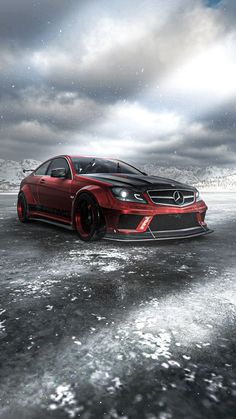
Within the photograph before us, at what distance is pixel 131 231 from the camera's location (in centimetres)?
471

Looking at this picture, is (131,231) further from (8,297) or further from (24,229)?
(24,229)

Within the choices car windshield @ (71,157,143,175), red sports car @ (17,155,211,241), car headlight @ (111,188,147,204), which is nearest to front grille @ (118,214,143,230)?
red sports car @ (17,155,211,241)

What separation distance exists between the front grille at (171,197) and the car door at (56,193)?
1.47 m

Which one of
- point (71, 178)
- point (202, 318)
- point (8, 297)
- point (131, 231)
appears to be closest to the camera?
point (202, 318)

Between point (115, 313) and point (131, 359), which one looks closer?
point (131, 359)

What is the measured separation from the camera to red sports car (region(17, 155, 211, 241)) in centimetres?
473

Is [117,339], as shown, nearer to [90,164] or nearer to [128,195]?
[128,195]

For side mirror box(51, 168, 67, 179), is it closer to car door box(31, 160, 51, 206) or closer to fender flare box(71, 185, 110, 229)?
fender flare box(71, 185, 110, 229)

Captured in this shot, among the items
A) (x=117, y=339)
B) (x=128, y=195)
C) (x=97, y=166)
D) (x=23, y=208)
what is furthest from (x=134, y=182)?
(x=117, y=339)

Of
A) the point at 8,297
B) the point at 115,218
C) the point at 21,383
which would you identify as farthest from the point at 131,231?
the point at 21,383

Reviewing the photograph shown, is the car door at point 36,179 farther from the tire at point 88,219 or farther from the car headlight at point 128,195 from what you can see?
the car headlight at point 128,195

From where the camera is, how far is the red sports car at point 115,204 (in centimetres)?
473

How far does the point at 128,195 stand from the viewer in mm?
4816

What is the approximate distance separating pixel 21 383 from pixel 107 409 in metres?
0.41
